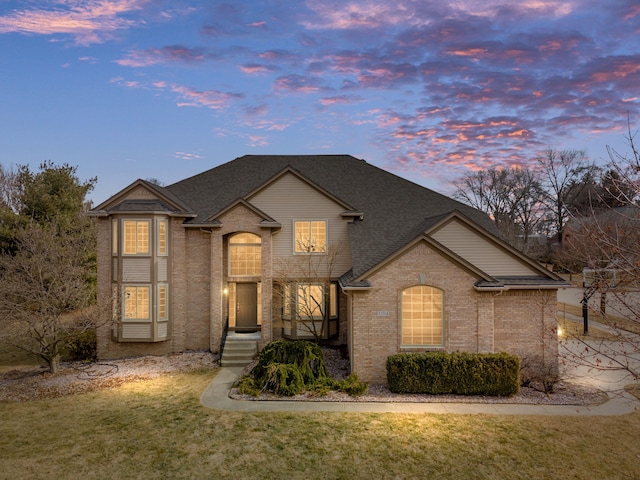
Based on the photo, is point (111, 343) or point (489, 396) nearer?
point (489, 396)

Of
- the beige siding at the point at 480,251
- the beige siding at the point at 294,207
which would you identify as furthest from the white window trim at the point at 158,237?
the beige siding at the point at 480,251

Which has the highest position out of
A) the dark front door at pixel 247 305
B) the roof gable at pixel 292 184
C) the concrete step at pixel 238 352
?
the roof gable at pixel 292 184

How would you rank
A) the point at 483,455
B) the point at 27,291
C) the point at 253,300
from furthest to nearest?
the point at 253,300 < the point at 27,291 < the point at 483,455

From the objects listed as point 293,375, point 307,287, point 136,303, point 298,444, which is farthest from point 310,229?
point 298,444

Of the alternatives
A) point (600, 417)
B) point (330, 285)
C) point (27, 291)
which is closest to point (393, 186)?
point (330, 285)

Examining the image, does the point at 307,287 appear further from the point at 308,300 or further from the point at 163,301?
the point at 163,301

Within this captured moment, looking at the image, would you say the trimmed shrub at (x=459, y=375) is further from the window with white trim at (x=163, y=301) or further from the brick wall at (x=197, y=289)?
the window with white trim at (x=163, y=301)

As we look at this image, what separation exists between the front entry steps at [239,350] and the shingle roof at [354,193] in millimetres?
6024

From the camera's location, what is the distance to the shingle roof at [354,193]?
61.2 ft

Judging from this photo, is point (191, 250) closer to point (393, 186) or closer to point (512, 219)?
point (393, 186)

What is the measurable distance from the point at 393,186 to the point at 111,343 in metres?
16.5

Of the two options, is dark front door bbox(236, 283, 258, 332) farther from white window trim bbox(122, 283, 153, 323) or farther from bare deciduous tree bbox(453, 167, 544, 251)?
bare deciduous tree bbox(453, 167, 544, 251)

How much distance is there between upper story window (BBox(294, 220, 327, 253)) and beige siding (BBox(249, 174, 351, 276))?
0.72 feet

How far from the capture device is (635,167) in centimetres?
609
